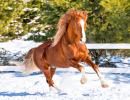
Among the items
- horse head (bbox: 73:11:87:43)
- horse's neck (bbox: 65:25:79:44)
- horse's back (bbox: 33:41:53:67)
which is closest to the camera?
horse head (bbox: 73:11:87:43)

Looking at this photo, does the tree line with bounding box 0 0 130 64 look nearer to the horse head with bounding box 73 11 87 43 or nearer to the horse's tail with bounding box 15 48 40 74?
the horse's tail with bounding box 15 48 40 74

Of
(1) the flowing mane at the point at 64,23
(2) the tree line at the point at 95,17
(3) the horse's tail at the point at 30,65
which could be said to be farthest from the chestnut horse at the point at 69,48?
(2) the tree line at the point at 95,17

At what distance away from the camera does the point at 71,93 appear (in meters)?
3.13

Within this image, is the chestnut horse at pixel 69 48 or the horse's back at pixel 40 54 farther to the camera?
the horse's back at pixel 40 54

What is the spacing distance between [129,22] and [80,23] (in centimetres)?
348

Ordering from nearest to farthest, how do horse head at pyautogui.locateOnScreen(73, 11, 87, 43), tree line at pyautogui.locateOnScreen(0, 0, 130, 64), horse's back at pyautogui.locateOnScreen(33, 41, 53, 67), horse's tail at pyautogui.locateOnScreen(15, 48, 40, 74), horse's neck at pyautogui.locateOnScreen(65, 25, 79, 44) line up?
horse head at pyautogui.locateOnScreen(73, 11, 87, 43) < horse's neck at pyautogui.locateOnScreen(65, 25, 79, 44) < horse's back at pyautogui.locateOnScreen(33, 41, 53, 67) < horse's tail at pyautogui.locateOnScreen(15, 48, 40, 74) < tree line at pyautogui.locateOnScreen(0, 0, 130, 64)

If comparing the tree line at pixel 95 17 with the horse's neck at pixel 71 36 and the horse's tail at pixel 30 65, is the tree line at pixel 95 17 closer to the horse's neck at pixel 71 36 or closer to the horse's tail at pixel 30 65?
the horse's tail at pixel 30 65

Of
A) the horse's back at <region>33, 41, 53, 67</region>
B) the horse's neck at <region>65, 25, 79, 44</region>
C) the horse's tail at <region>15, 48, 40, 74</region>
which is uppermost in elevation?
the horse's neck at <region>65, 25, 79, 44</region>

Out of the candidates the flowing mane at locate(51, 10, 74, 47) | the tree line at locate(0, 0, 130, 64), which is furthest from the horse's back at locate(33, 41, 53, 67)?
the tree line at locate(0, 0, 130, 64)

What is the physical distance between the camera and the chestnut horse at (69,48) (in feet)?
7.89

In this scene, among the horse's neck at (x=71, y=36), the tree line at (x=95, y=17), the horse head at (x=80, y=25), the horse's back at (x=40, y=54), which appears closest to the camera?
the horse head at (x=80, y=25)

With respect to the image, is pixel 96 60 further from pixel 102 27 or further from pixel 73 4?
pixel 73 4

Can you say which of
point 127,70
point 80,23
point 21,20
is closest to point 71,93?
point 80,23

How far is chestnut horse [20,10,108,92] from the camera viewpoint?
2404 millimetres
